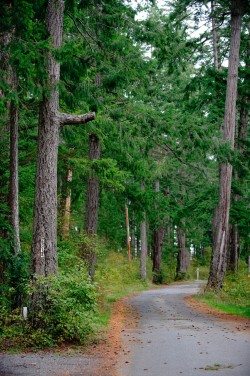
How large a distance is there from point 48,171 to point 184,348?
462cm

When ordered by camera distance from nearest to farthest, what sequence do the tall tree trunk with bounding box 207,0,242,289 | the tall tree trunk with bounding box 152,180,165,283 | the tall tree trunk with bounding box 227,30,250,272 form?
the tall tree trunk with bounding box 207,0,242,289 < the tall tree trunk with bounding box 227,30,250,272 < the tall tree trunk with bounding box 152,180,165,283

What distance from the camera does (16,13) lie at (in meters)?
9.41

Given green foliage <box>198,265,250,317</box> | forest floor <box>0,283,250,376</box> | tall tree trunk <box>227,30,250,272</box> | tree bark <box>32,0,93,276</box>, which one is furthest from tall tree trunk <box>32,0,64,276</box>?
tall tree trunk <box>227,30,250,272</box>

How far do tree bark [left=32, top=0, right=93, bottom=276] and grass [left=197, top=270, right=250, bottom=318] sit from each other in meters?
7.40

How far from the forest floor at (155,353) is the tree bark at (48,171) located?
6.88 ft

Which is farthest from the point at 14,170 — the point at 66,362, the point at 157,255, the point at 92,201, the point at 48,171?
the point at 157,255

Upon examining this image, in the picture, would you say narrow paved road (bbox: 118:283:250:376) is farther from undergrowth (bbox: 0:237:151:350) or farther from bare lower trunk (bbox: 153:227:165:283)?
bare lower trunk (bbox: 153:227:165:283)

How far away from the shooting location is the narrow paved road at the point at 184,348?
787 centimetres

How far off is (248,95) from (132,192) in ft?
25.9

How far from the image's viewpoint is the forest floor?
7.81 meters

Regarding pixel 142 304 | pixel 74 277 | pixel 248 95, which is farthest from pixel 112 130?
pixel 248 95

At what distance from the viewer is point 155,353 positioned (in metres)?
9.27

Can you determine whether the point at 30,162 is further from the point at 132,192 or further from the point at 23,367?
the point at 23,367

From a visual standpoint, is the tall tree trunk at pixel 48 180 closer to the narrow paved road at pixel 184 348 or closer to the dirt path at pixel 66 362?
the dirt path at pixel 66 362
